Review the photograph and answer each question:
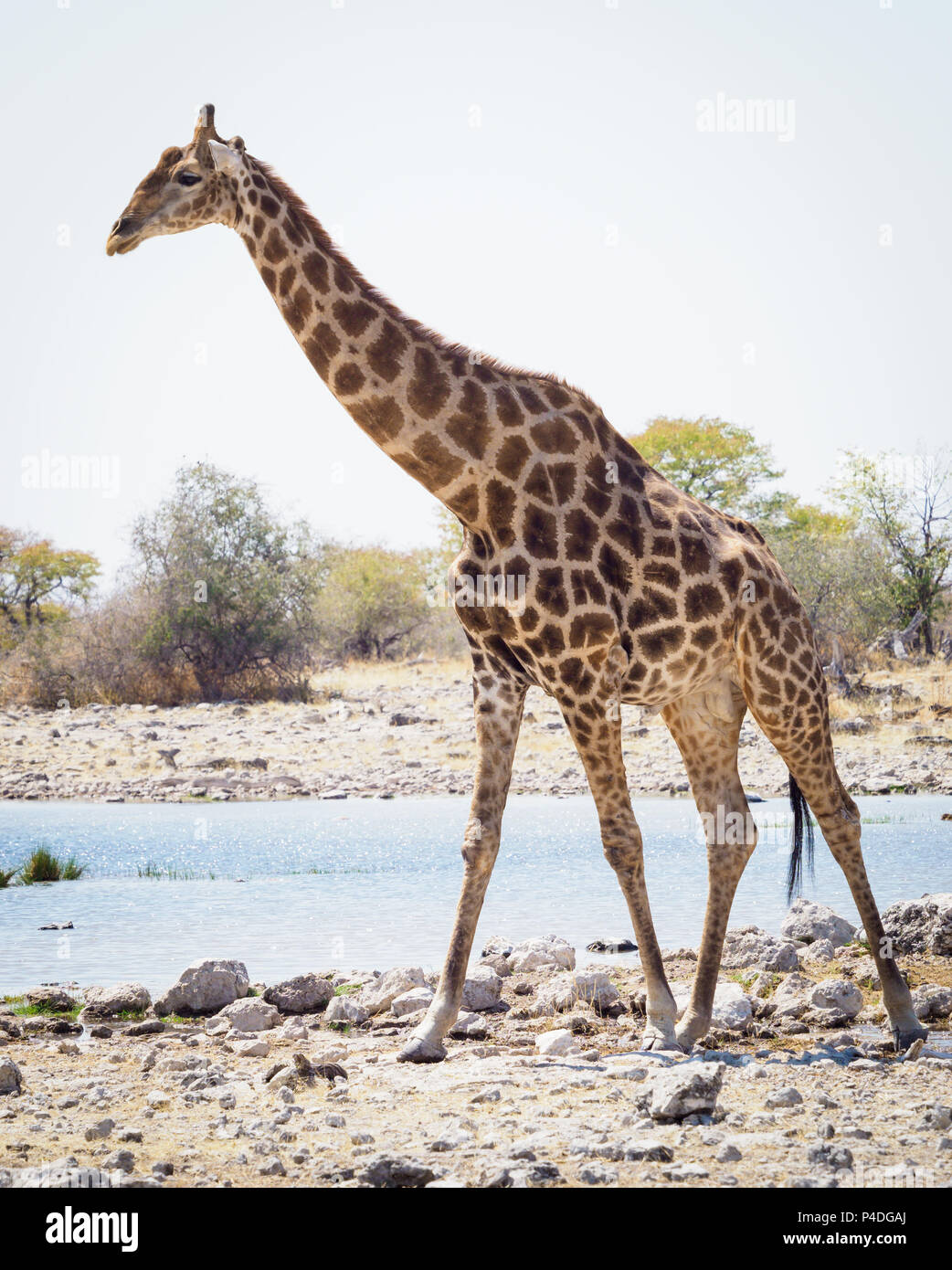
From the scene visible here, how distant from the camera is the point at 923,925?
7.73m

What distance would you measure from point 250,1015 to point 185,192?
12.7 ft

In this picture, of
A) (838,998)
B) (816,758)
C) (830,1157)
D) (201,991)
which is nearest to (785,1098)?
(830,1157)

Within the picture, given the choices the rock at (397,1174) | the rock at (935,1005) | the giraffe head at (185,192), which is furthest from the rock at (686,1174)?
the giraffe head at (185,192)

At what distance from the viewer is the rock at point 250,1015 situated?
644 cm

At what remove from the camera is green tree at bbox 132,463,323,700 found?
1079 inches

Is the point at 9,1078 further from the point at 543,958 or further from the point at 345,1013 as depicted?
the point at 543,958

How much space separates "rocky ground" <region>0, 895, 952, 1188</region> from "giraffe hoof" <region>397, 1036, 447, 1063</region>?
82mm

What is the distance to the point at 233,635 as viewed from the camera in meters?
27.8

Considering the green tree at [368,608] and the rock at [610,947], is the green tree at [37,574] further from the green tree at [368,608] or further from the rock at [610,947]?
the rock at [610,947]

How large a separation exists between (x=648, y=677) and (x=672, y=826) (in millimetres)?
9030

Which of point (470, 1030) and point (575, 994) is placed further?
point (575, 994)

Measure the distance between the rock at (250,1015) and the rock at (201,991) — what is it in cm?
32

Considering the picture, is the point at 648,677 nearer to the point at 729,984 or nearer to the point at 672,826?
the point at 729,984
